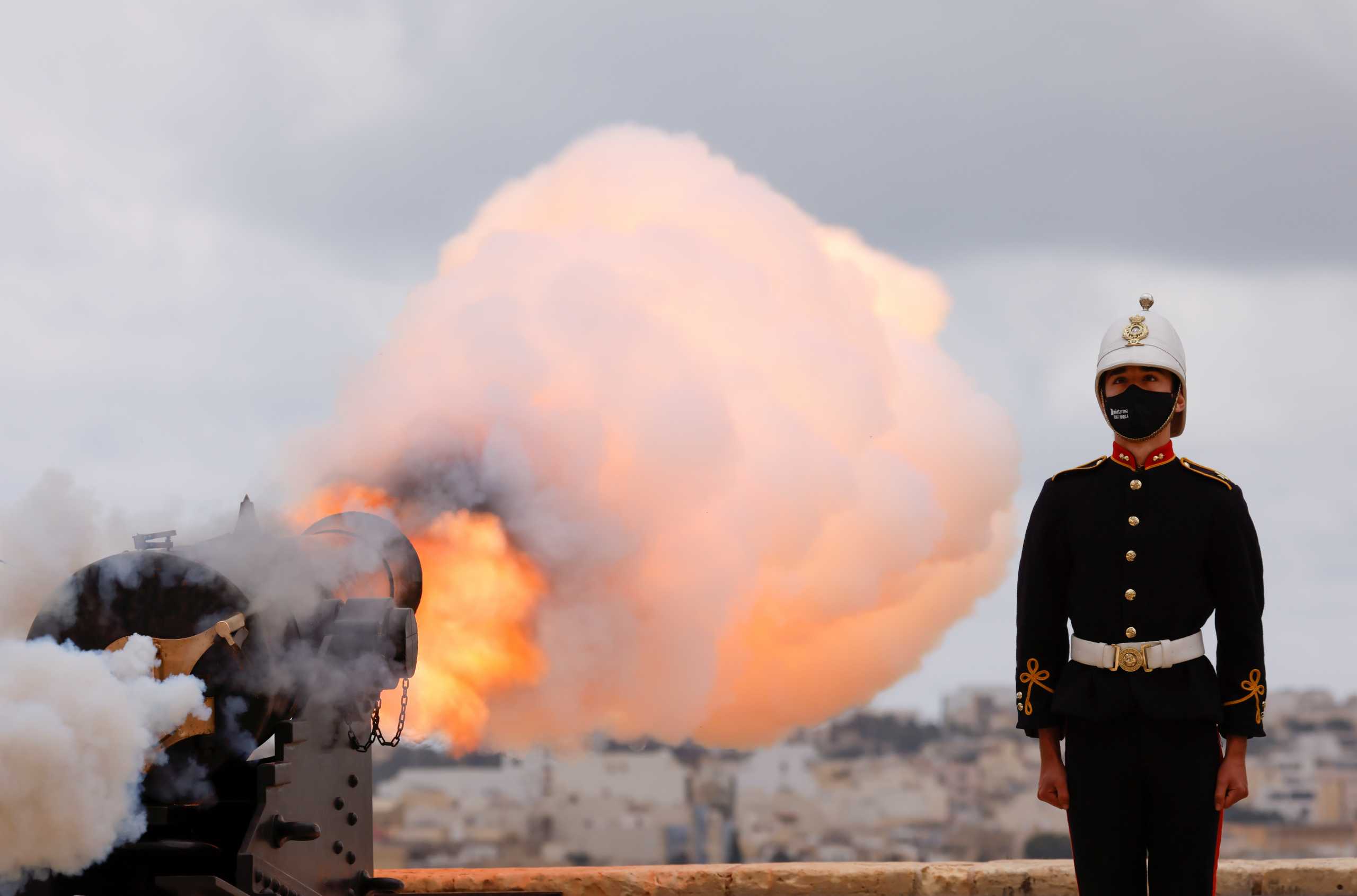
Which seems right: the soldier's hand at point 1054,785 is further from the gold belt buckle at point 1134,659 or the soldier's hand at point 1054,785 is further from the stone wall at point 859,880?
the stone wall at point 859,880

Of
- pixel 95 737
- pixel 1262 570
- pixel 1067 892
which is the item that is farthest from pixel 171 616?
pixel 1067 892

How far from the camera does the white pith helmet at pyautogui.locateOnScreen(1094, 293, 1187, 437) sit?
189 inches

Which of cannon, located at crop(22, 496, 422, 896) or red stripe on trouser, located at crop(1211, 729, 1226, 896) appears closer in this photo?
red stripe on trouser, located at crop(1211, 729, 1226, 896)

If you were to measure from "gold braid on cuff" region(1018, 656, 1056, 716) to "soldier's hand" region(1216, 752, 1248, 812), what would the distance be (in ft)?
1.83

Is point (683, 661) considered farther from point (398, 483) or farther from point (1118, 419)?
point (1118, 419)

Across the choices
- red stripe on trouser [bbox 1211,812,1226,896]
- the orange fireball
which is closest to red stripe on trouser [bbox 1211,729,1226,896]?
red stripe on trouser [bbox 1211,812,1226,896]

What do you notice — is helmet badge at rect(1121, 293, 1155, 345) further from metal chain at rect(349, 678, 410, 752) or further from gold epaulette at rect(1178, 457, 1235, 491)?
metal chain at rect(349, 678, 410, 752)

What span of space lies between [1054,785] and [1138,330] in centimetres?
148

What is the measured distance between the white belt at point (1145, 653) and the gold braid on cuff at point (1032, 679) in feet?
0.55

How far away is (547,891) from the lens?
746 centimetres

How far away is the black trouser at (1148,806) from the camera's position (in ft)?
15.2

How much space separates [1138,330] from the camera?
4.85m

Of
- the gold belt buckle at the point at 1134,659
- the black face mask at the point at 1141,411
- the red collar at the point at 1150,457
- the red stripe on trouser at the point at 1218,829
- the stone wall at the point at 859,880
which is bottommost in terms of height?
the stone wall at the point at 859,880

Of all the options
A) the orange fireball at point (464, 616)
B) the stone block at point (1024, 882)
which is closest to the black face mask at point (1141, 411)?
the stone block at point (1024, 882)
